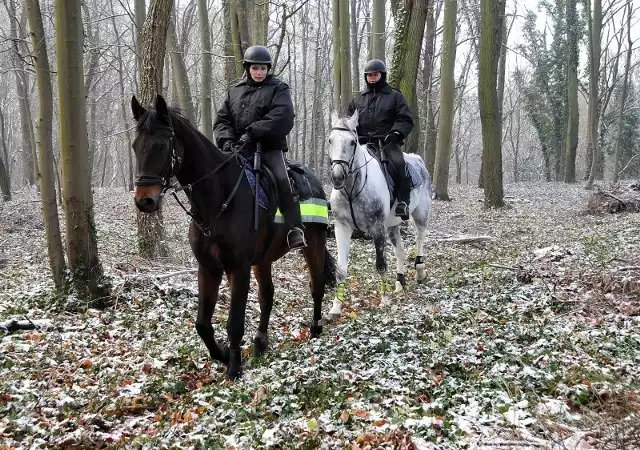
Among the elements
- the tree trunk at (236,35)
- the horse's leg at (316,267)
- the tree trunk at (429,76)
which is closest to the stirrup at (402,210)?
the horse's leg at (316,267)

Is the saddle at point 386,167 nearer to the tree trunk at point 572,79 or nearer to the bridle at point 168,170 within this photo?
the bridle at point 168,170

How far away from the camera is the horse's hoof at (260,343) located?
270 inches

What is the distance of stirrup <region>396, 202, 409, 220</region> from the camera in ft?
32.7

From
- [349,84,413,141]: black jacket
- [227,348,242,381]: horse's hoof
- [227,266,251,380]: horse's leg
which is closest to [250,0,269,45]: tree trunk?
[349,84,413,141]: black jacket

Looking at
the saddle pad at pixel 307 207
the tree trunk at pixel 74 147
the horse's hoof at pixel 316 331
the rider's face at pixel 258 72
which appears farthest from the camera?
the horse's hoof at pixel 316 331

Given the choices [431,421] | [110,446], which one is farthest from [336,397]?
[110,446]

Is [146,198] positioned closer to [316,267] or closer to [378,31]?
[316,267]

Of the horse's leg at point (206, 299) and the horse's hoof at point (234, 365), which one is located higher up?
the horse's leg at point (206, 299)

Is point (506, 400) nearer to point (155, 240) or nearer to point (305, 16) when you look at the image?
point (155, 240)

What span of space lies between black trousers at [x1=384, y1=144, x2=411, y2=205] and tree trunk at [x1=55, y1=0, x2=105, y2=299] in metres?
5.18

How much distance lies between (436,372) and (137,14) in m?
15.1

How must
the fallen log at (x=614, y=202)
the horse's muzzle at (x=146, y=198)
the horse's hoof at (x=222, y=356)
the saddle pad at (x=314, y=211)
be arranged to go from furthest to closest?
the fallen log at (x=614, y=202) < the saddle pad at (x=314, y=211) < the horse's hoof at (x=222, y=356) < the horse's muzzle at (x=146, y=198)

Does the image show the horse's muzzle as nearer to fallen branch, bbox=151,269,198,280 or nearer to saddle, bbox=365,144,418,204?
fallen branch, bbox=151,269,198,280

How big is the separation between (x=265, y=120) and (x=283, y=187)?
84cm
